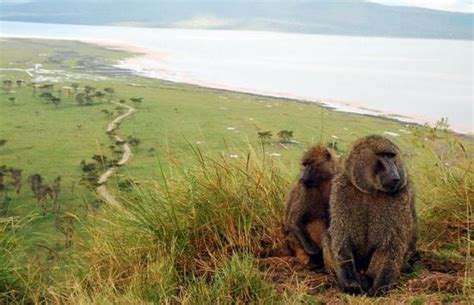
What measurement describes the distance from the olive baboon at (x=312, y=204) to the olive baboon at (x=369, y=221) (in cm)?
41

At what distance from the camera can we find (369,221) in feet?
12.1

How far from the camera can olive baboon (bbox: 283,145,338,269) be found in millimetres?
4227

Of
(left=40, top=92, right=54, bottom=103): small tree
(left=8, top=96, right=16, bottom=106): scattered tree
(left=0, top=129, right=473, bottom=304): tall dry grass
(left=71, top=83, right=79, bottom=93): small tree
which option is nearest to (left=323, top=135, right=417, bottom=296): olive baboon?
(left=0, top=129, right=473, bottom=304): tall dry grass

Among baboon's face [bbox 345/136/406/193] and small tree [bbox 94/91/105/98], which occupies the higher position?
baboon's face [bbox 345/136/406/193]

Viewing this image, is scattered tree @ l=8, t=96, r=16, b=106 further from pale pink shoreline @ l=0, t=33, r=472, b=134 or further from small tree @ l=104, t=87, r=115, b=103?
pale pink shoreline @ l=0, t=33, r=472, b=134

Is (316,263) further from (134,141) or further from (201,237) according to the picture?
(134,141)

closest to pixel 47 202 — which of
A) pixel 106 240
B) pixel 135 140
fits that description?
pixel 135 140

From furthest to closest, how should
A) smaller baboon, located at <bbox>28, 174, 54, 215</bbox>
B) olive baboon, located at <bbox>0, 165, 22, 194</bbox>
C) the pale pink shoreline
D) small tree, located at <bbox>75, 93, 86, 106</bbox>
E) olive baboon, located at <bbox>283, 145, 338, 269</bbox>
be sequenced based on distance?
1. small tree, located at <bbox>75, 93, 86, 106</bbox>
2. the pale pink shoreline
3. olive baboon, located at <bbox>0, 165, 22, 194</bbox>
4. smaller baboon, located at <bbox>28, 174, 54, 215</bbox>
5. olive baboon, located at <bbox>283, 145, 338, 269</bbox>

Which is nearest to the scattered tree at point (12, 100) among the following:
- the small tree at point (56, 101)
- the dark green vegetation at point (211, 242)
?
the small tree at point (56, 101)

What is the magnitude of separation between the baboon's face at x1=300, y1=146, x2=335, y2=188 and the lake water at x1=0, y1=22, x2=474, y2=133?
61.2 ft

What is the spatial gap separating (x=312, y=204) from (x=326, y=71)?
93304mm

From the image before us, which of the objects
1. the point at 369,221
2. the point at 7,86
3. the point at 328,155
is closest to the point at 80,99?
the point at 7,86

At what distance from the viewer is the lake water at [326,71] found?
51.1m

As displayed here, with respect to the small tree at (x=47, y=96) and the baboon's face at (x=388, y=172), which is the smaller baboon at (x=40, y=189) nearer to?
the small tree at (x=47, y=96)
